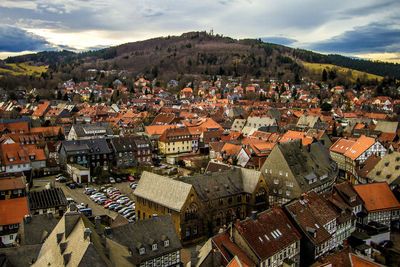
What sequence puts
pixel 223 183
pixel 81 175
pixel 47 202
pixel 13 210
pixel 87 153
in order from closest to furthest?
pixel 13 210 < pixel 47 202 < pixel 223 183 < pixel 81 175 < pixel 87 153

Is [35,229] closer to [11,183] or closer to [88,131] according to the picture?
[11,183]

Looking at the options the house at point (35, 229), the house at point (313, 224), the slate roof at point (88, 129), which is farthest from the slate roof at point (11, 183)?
the slate roof at point (88, 129)

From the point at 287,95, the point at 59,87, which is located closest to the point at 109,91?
the point at 59,87

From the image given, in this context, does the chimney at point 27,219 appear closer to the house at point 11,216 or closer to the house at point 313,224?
the house at point 11,216

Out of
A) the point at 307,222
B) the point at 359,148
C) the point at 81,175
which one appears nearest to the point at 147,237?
the point at 307,222

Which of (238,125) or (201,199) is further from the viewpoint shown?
(238,125)

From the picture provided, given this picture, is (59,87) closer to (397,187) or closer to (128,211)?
(128,211)

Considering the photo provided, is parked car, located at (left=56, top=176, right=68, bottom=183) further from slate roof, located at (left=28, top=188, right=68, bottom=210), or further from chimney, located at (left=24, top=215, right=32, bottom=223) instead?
chimney, located at (left=24, top=215, right=32, bottom=223)
